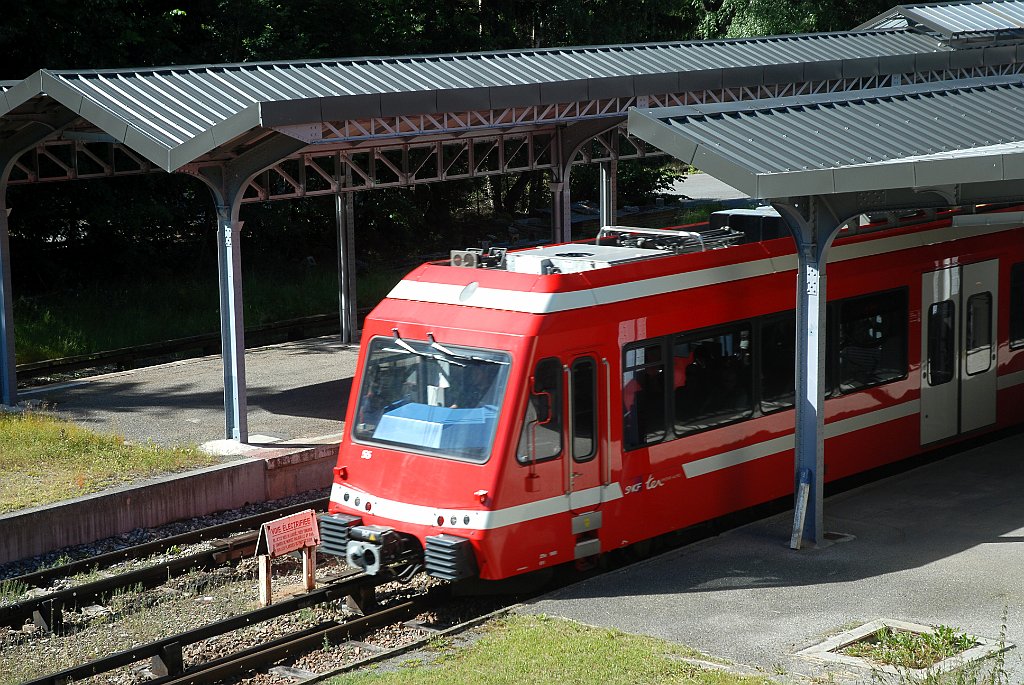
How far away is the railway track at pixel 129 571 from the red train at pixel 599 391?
1.97 m

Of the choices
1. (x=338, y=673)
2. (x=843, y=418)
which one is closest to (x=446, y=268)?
(x=338, y=673)

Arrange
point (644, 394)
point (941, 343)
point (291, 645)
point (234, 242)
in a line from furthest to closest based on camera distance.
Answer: point (234, 242) < point (941, 343) < point (644, 394) < point (291, 645)

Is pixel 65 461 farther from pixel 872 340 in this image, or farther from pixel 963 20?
pixel 963 20

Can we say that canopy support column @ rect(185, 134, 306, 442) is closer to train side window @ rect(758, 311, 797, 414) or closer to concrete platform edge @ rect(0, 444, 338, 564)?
concrete platform edge @ rect(0, 444, 338, 564)

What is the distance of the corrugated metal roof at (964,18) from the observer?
27891 mm

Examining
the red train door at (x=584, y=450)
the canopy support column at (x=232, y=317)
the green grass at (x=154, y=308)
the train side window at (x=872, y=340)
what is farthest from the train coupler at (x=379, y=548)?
the green grass at (x=154, y=308)

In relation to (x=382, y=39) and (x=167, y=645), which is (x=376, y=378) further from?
(x=382, y=39)

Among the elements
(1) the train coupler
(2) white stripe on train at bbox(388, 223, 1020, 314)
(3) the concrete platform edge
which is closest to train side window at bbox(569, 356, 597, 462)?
(2) white stripe on train at bbox(388, 223, 1020, 314)

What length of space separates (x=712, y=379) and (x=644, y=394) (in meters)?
1.08

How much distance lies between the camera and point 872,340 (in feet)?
48.9

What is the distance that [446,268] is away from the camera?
40.0 ft

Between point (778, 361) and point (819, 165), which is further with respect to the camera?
point (778, 361)

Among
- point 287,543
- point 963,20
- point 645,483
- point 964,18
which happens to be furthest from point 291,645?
point 964,18

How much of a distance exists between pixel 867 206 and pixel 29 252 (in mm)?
22558
